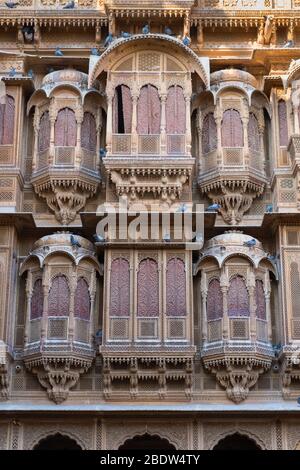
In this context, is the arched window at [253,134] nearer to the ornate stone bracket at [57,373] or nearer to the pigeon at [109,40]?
the pigeon at [109,40]

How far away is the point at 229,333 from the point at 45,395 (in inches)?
148

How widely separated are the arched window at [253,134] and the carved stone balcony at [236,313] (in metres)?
2.09

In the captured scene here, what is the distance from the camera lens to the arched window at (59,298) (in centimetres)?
1888

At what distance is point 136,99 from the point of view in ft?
67.3

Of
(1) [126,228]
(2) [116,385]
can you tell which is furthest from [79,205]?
(2) [116,385]

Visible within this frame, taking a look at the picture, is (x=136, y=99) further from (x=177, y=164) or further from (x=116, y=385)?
(x=116, y=385)

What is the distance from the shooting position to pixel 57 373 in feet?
60.5

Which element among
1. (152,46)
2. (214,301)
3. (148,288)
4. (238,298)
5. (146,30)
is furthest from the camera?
(152,46)

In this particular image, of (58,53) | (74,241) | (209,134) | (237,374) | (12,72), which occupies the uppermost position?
(58,53)

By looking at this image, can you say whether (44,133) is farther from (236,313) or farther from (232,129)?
(236,313)

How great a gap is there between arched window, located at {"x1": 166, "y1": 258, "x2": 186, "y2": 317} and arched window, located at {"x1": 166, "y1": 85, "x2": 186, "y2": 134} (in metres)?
2.91

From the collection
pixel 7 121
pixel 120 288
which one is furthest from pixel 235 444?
pixel 7 121

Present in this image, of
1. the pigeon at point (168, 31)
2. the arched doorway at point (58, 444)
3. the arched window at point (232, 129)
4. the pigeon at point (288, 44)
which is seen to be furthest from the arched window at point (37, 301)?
the pigeon at point (288, 44)

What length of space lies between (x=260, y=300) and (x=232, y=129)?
3.82 metres
